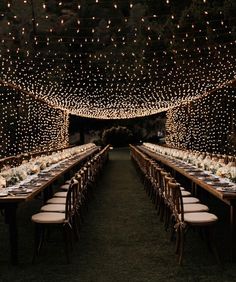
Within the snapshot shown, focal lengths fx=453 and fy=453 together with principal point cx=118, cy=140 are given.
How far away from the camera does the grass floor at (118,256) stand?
4.30 metres

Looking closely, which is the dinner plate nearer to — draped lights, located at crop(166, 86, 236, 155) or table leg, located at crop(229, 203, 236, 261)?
table leg, located at crop(229, 203, 236, 261)

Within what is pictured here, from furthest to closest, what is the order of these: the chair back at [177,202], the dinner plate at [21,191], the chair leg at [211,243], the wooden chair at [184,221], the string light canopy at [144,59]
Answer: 1. the string light canopy at [144,59]
2. the dinner plate at [21,191]
3. the chair back at [177,202]
4. the wooden chair at [184,221]
5. the chair leg at [211,243]

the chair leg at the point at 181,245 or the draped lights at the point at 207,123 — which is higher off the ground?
the draped lights at the point at 207,123

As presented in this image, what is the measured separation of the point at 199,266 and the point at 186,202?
1.32m

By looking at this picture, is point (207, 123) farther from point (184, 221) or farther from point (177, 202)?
point (184, 221)

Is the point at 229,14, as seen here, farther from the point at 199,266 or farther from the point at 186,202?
the point at 199,266

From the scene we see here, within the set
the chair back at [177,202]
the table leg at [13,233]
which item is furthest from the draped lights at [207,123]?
the table leg at [13,233]

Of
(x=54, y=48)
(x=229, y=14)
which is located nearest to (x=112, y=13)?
(x=54, y=48)

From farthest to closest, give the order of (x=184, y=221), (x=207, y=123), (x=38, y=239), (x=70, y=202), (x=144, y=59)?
(x=144, y=59) → (x=207, y=123) → (x=70, y=202) → (x=38, y=239) → (x=184, y=221)

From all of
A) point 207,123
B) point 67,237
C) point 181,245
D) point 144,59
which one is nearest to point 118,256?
point 67,237

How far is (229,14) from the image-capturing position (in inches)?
634

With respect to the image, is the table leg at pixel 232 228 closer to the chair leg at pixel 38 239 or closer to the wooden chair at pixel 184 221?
the wooden chair at pixel 184 221

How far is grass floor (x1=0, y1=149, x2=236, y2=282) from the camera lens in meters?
4.30

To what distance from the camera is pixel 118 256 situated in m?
4.92
